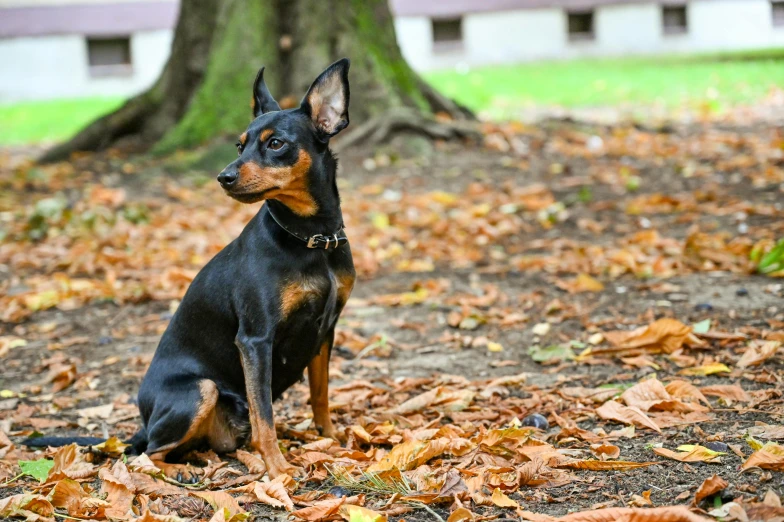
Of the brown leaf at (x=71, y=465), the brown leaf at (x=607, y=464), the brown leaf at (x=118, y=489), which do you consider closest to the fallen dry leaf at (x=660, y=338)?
the brown leaf at (x=607, y=464)

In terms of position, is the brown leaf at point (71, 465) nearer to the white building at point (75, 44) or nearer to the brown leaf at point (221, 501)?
the brown leaf at point (221, 501)

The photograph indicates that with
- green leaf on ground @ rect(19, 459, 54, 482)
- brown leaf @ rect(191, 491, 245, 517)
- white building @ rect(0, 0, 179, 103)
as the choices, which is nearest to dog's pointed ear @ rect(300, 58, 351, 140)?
brown leaf @ rect(191, 491, 245, 517)

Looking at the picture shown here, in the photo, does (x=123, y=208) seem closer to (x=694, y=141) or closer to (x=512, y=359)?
(x=512, y=359)

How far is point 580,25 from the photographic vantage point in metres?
27.5

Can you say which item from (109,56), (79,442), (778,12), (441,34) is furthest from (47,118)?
(778,12)

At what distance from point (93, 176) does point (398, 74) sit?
388 cm

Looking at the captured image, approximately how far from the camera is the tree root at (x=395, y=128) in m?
9.86

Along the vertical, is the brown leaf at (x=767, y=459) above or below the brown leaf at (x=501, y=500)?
above

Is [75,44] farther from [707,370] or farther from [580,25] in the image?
[707,370]

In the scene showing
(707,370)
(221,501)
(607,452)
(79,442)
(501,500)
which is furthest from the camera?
(707,370)

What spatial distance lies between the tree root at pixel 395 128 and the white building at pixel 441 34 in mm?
16307

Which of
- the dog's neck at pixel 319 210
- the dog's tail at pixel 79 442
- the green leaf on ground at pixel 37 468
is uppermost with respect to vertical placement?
the dog's neck at pixel 319 210

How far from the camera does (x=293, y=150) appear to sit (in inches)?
146

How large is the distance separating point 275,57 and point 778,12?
2145cm
